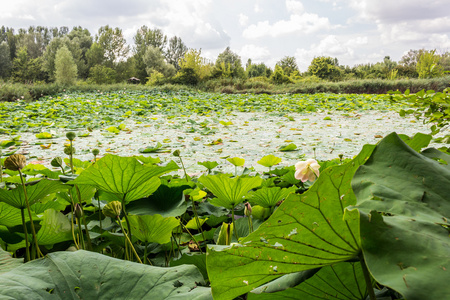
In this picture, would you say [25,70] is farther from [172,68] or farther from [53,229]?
[53,229]

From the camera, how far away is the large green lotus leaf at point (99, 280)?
0.36 m

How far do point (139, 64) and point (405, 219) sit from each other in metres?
32.2

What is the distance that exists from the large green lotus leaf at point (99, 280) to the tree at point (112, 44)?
33565mm

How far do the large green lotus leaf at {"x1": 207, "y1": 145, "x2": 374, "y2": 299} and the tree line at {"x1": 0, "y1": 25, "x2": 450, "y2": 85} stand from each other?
16208 millimetres

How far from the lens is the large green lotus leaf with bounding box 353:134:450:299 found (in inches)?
7.4

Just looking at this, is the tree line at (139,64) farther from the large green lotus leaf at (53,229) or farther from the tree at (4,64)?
the large green lotus leaf at (53,229)

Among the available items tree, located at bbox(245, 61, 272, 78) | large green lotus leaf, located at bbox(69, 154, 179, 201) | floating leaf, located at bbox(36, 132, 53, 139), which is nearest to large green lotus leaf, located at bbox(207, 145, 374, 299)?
large green lotus leaf, located at bbox(69, 154, 179, 201)

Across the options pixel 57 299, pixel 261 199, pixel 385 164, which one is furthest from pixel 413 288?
pixel 261 199

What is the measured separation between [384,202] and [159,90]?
1175 centimetres

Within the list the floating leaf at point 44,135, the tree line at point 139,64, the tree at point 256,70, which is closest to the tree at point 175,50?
the tree line at point 139,64

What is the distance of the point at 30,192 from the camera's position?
2.00ft

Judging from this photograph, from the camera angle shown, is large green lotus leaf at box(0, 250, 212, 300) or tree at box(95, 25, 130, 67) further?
tree at box(95, 25, 130, 67)

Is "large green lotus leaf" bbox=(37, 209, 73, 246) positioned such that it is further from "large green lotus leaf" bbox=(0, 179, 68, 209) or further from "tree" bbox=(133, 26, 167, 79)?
"tree" bbox=(133, 26, 167, 79)

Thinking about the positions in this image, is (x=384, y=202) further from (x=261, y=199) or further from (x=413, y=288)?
(x=261, y=199)
